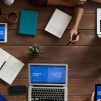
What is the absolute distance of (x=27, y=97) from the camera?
1.86m

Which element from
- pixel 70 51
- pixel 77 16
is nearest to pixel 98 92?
pixel 70 51

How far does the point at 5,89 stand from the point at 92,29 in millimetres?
569

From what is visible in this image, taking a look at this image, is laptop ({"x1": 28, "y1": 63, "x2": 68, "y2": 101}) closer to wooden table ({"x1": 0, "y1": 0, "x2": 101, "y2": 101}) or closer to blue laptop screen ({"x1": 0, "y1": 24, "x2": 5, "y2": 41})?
wooden table ({"x1": 0, "y1": 0, "x2": 101, "y2": 101})

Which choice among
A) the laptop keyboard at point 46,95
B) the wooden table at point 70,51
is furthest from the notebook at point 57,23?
the laptop keyboard at point 46,95

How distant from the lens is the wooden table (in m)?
1.86

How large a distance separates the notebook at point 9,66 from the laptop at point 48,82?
75 millimetres

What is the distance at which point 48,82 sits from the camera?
6.11 ft

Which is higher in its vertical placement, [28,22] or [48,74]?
[28,22]

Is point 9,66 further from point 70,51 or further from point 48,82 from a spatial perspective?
point 70,51

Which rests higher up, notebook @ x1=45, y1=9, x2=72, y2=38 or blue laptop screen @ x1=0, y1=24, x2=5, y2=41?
notebook @ x1=45, y1=9, x2=72, y2=38

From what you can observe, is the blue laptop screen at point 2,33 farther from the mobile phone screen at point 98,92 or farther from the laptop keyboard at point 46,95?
the mobile phone screen at point 98,92

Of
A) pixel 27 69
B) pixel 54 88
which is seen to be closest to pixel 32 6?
pixel 27 69

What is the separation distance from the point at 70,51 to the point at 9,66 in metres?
0.34

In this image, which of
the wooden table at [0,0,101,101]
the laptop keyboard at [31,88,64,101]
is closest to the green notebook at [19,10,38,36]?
the wooden table at [0,0,101,101]
